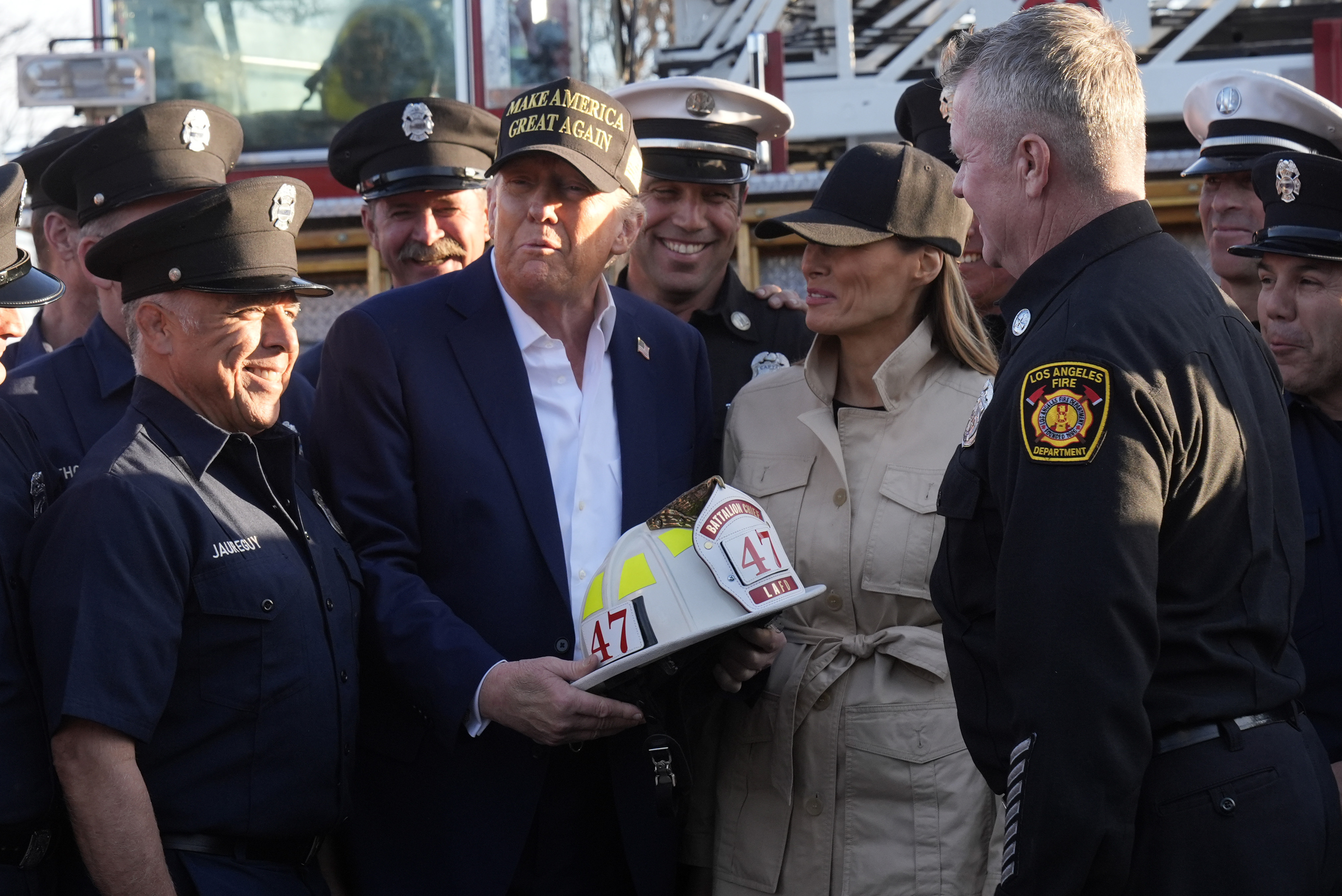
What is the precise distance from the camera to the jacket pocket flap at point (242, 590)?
2.51 m

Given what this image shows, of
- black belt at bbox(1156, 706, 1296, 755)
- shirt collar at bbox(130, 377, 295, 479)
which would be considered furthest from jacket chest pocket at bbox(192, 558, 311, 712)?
black belt at bbox(1156, 706, 1296, 755)

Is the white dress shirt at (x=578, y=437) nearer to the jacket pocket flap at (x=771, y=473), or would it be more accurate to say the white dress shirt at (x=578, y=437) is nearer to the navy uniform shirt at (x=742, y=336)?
the jacket pocket flap at (x=771, y=473)

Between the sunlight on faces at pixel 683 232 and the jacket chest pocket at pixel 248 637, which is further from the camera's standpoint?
the sunlight on faces at pixel 683 232

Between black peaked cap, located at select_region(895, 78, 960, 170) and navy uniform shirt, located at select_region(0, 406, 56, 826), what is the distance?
2780 mm

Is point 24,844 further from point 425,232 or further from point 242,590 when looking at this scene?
point 425,232

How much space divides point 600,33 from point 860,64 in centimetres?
122

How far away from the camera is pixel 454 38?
5594 mm

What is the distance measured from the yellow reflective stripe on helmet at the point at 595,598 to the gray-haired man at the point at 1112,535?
0.66 metres

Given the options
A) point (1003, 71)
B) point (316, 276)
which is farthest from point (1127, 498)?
point (316, 276)

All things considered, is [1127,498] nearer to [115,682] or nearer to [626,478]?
[626,478]

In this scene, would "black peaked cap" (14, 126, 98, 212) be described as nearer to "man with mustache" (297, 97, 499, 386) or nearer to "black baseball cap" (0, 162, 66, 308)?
"man with mustache" (297, 97, 499, 386)

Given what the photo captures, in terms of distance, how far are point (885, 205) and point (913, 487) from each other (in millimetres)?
651

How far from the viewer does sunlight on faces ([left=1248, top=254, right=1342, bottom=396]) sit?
3.12 meters

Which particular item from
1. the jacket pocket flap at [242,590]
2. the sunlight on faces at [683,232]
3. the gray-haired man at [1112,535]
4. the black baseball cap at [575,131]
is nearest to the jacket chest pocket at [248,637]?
the jacket pocket flap at [242,590]
